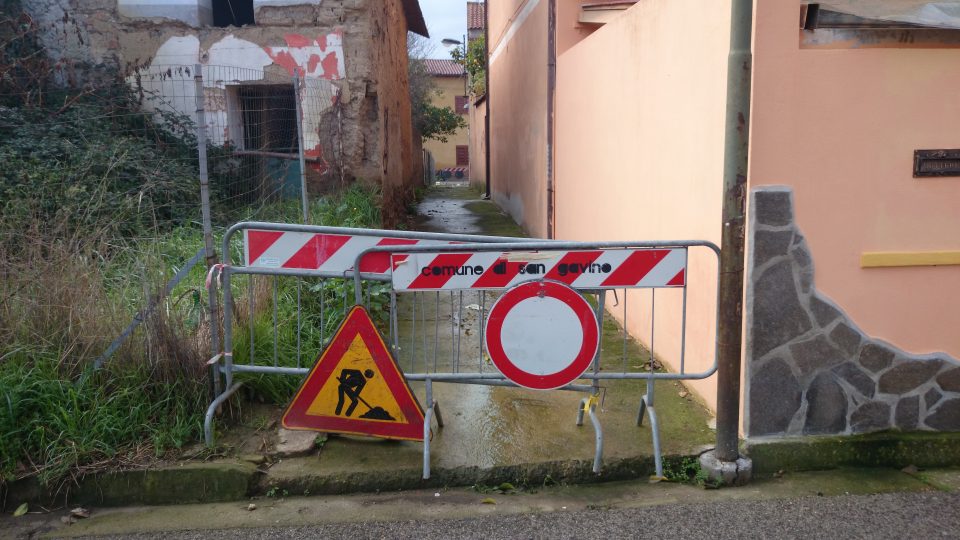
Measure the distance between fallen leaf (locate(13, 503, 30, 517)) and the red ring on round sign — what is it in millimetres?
2379

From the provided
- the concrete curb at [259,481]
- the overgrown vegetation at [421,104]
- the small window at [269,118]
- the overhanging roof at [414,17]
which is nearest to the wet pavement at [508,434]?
the concrete curb at [259,481]

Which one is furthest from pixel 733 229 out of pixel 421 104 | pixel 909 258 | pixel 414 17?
pixel 421 104

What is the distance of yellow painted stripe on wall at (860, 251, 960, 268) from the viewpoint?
149 inches

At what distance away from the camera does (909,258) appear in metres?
3.81

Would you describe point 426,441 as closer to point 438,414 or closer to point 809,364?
point 438,414

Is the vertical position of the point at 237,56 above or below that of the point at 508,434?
above

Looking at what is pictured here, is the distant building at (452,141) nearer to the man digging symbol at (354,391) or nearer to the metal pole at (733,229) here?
the man digging symbol at (354,391)

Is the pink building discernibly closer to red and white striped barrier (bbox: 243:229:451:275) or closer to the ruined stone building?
red and white striped barrier (bbox: 243:229:451:275)

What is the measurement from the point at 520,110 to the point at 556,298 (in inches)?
409

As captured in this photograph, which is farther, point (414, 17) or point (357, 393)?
point (414, 17)

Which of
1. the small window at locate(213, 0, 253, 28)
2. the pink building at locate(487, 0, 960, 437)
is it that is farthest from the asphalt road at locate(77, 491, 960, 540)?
the small window at locate(213, 0, 253, 28)

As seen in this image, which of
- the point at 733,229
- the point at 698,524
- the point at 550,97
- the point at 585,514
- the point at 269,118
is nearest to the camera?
the point at 698,524

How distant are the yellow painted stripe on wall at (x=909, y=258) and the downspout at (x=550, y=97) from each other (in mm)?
6241

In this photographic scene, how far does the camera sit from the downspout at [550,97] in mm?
9383
